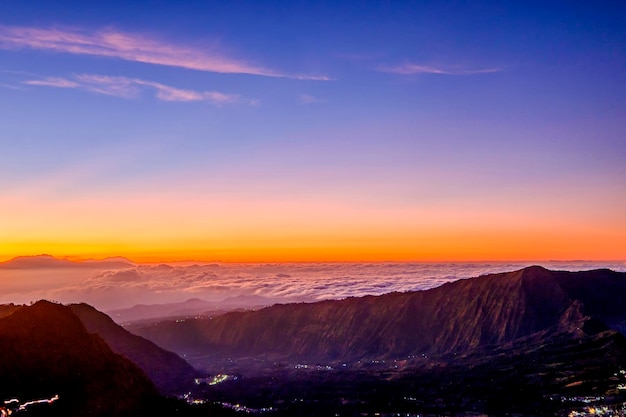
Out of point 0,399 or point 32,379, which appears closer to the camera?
point 0,399

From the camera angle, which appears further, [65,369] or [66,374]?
[65,369]

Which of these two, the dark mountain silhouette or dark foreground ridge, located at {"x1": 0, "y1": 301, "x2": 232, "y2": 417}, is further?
the dark mountain silhouette

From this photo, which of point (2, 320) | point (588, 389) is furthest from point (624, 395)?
point (2, 320)

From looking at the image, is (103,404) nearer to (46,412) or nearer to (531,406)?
(46,412)

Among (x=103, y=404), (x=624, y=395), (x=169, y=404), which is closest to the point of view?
(x=103, y=404)

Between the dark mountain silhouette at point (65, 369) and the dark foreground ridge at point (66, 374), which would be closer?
the dark foreground ridge at point (66, 374)

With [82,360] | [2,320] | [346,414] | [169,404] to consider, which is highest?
[2,320]

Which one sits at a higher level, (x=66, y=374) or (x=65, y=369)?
(x=65, y=369)

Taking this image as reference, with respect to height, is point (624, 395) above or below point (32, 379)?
below
